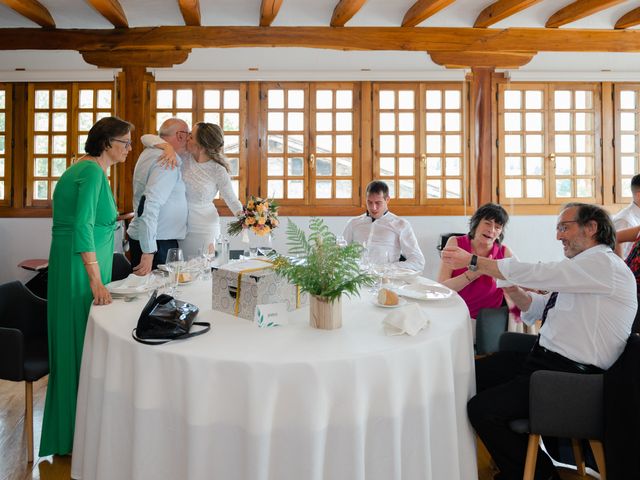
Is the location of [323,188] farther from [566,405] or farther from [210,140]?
[566,405]

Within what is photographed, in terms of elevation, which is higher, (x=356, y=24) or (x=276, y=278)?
(x=356, y=24)

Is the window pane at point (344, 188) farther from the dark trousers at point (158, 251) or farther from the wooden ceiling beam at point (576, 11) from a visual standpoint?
the wooden ceiling beam at point (576, 11)

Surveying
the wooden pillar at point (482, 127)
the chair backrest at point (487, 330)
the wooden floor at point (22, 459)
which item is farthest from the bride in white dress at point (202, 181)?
the wooden pillar at point (482, 127)

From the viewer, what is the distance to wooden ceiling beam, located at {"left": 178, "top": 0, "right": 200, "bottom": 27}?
4074 millimetres

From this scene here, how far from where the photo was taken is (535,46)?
16.0 ft

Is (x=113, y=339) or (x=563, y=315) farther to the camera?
(x=563, y=315)

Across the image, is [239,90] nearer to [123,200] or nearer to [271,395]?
[123,200]

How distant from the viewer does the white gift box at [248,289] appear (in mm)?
1634

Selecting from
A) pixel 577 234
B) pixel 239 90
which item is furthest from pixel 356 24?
pixel 577 234

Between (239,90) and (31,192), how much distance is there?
264 cm

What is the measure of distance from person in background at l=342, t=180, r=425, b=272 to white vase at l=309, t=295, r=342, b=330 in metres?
2.10

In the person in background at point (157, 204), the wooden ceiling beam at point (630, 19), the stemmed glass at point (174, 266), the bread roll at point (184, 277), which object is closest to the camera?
the stemmed glass at point (174, 266)

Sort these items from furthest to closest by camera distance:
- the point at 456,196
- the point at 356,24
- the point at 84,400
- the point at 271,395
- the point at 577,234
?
the point at 456,196 → the point at 356,24 → the point at 577,234 → the point at 84,400 → the point at 271,395

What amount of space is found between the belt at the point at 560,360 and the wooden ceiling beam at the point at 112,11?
437 cm
